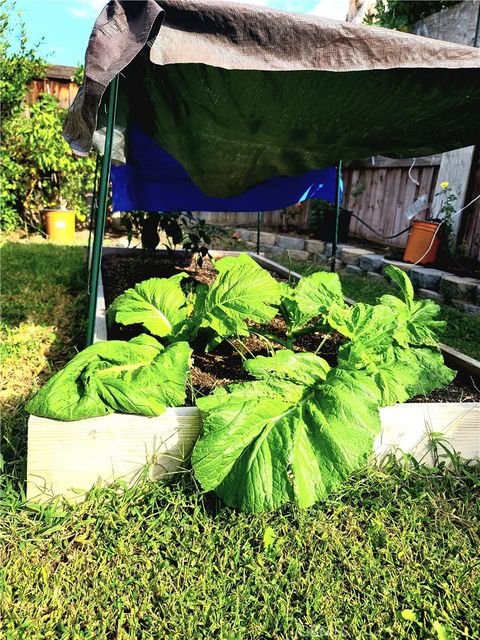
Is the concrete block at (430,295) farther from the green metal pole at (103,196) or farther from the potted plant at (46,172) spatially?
the potted plant at (46,172)

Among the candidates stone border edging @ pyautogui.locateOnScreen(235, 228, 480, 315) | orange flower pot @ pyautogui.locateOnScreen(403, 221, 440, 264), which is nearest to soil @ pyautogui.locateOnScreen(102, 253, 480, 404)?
stone border edging @ pyautogui.locateOnScreen(235, 228, 480, 315)

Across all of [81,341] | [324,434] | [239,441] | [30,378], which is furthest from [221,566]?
[81,341]

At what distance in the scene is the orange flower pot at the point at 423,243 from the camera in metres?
4.99

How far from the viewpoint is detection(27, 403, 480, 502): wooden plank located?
1.53 metres

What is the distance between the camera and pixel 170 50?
1422mm

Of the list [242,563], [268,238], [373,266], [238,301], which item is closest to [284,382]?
[238,301]

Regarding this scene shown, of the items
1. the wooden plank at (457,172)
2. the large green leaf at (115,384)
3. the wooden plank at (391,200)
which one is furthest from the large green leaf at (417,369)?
the wooden plank at (391,200)

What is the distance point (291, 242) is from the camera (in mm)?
7312

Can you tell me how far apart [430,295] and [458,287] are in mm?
296

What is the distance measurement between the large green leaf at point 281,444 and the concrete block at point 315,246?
544cm

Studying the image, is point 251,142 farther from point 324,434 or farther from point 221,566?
point 221,566

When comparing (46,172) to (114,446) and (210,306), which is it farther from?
(114,446)

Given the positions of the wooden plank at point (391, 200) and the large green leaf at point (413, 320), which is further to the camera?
the wooden plank at point (391, 200)

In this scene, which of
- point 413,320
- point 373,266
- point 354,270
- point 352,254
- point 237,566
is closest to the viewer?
point 237,566
